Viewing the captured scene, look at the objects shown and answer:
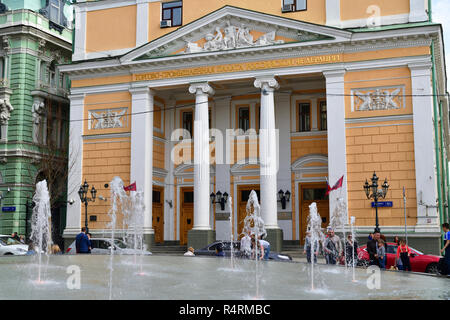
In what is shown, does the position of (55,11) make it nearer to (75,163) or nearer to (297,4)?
(75,163)

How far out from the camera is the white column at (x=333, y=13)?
28.3m

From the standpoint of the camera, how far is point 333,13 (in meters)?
28.5

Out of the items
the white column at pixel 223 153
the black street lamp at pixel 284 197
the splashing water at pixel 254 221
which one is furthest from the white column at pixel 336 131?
the white column at pixel 223 153

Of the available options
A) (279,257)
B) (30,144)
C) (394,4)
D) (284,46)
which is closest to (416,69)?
(394,4)

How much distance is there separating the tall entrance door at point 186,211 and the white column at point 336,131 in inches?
362

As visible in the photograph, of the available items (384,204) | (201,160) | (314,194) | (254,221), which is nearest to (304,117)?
(314,194)

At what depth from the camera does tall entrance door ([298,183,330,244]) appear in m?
30.7

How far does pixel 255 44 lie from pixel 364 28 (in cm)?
527

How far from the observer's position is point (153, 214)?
32500 millimetres

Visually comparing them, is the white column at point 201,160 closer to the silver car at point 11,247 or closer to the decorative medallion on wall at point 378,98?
the decorative medallion on wall at point 378,98

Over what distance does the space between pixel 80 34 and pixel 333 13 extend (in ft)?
47.6

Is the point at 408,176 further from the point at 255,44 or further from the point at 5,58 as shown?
the point at 5,58

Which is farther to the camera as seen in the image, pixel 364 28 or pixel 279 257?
pixel 364 28

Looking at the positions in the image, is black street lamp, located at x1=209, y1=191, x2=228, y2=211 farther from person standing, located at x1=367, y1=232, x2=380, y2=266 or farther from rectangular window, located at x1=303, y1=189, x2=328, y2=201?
person standing, located at x1=367, y1=232, x2=380, y2=266
